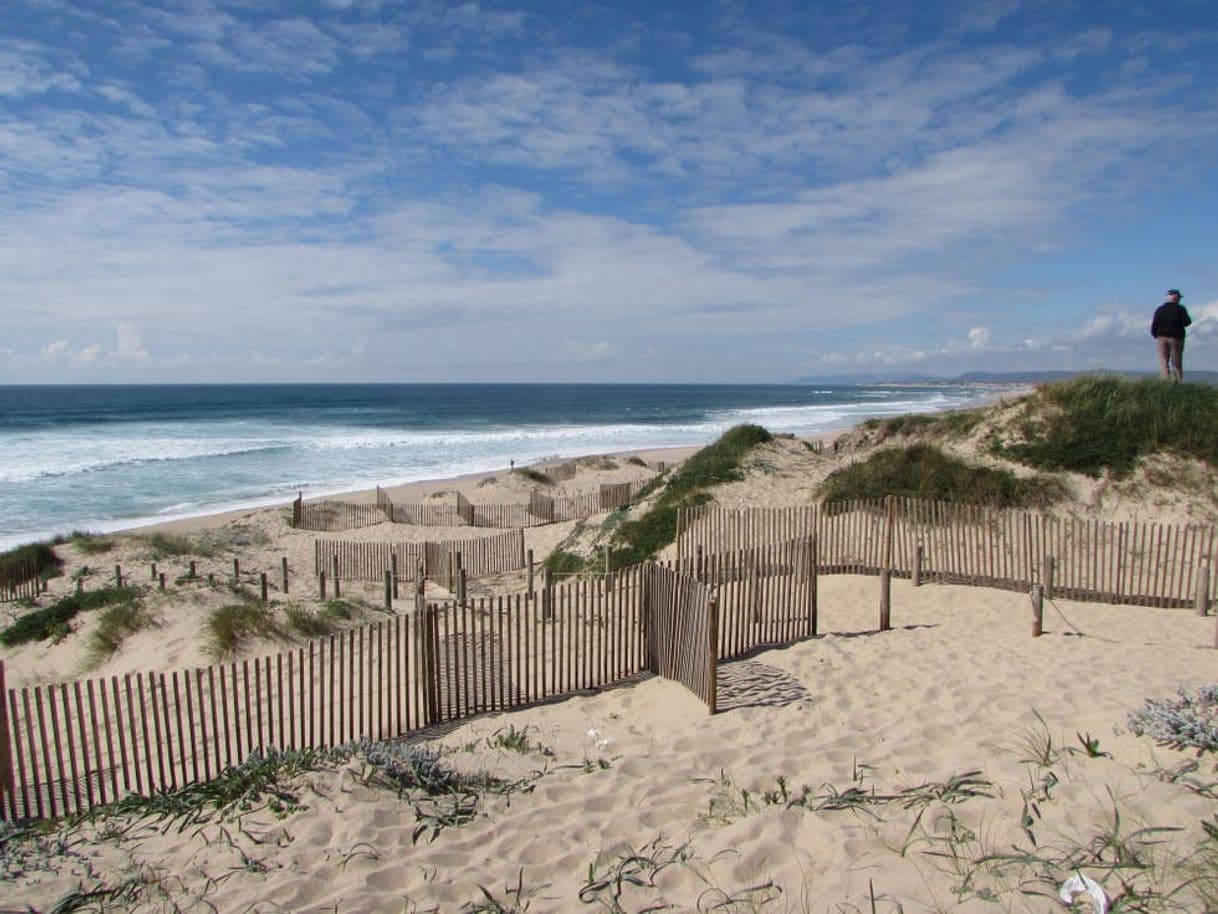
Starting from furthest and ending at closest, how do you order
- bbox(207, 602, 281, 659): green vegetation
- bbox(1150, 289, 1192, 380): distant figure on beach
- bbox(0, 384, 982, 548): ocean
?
bbox(0, 384, 982, 548): ocean, bbox(1150, 289, 1192, 380): distant figure on beach, bbox(207, 602, 281, 659): green vegetation

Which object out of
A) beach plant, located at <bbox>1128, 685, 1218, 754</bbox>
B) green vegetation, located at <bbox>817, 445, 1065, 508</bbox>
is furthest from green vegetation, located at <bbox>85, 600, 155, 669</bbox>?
green vegetation, located at <bbox>817, 445, 1065, 508</bbox>

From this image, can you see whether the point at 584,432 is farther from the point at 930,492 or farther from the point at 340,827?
the point at 340,827

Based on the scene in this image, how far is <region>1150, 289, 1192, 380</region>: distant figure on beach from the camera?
1634cm

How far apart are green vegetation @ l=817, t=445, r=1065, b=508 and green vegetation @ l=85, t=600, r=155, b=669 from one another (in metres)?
14.2

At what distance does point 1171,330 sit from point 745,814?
16.8 meters

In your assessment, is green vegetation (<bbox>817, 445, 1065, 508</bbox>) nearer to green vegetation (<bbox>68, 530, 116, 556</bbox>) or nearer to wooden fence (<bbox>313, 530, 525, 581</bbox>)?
wooden fence (<bbox>313, 530, 525, 581</bbox>)

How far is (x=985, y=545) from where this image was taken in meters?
12.8

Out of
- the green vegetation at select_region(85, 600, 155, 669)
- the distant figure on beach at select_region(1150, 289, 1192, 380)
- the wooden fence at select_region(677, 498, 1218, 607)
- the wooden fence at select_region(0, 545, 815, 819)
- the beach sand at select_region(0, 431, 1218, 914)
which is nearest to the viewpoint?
the beach sand at select_region(0, 431, 1218, 914)

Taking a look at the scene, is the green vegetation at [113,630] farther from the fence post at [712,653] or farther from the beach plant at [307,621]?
the fence post at [712,653]

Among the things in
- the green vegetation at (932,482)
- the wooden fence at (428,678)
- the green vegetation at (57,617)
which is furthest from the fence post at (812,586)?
the green vegetation at (57,617)

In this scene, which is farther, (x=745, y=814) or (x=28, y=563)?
(x=28, y=563)

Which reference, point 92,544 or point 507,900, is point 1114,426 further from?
point 92,544

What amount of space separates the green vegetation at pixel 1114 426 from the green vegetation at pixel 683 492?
695 centimetres

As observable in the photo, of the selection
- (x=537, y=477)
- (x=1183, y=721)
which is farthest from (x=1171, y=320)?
(x=537, y=477)
